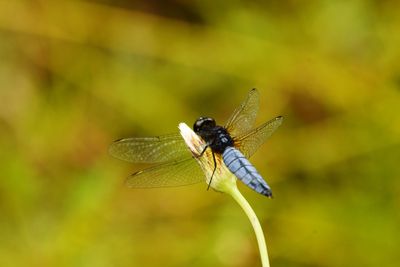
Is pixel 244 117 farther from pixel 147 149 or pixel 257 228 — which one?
pixel 257 228

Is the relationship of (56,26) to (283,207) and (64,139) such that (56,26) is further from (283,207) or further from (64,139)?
(283,207)

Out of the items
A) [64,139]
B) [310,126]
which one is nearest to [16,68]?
[64,139]

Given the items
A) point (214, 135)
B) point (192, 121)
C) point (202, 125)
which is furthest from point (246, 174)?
point (192, 121)

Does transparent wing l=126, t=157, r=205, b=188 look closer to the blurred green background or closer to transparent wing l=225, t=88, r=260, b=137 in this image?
transparent wing l=225, t=88, r=260, b=137

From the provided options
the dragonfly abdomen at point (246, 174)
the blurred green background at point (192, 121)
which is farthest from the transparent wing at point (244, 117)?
the blurred green background at point (192, 121)

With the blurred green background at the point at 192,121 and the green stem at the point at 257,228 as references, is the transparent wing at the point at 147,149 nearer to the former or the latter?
the green stem at the point at 257,228

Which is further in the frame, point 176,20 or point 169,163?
point 176,20

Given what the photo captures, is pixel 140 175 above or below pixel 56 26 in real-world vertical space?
below
